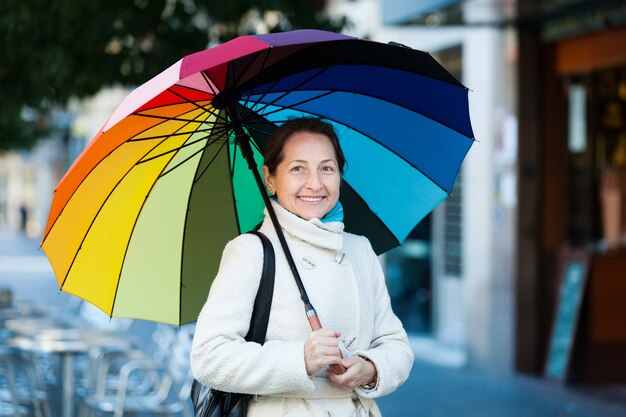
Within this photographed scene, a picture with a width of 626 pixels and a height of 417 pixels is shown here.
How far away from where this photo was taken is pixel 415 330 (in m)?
13.4

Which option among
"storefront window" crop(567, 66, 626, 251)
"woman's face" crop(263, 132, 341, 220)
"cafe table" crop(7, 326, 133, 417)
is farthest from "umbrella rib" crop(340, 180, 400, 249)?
"storefront window" crop(567, 66, 626, 251)

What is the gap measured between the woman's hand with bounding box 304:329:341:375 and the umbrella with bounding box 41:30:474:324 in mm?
754

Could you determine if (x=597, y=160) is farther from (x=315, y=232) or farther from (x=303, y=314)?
(x=303, y=314)

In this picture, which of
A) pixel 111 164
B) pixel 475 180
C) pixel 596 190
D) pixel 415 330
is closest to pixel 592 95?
pixel 596 190

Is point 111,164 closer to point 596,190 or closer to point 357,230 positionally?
point 357,230

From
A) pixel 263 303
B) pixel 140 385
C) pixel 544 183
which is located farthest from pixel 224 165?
pixel 544 183

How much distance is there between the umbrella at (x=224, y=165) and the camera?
344 cm

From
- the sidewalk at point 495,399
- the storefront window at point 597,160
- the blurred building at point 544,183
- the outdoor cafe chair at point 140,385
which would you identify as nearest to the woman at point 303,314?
the outdoor cafe chair at point 140,385

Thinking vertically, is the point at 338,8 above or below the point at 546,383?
above

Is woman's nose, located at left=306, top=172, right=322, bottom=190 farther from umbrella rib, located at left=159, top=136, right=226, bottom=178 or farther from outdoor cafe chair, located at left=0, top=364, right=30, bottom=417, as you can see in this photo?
outdoor cafe chair, located at left=0, top=364, right=30, bottom=417

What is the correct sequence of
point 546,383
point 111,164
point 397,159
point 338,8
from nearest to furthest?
point 111,164
point 397,159
point 546,383
point 338,8

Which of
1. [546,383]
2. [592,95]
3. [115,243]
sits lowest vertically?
[546,383]

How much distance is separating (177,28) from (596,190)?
15.7 feet

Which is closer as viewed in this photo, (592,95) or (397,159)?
(397,159)
